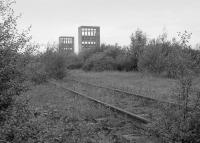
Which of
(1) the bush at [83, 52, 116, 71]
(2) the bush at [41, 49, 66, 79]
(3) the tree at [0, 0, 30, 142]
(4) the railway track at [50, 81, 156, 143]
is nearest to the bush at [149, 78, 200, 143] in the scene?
(4) the railway track at [50, 81, 156, 143]

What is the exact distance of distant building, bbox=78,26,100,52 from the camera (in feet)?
277

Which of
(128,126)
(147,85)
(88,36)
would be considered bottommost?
(147,85)

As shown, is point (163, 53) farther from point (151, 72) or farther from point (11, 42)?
point (11, 42)

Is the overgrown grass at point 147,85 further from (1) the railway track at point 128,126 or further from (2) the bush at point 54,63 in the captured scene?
(2) the bush at point 54,63

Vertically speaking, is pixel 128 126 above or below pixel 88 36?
below

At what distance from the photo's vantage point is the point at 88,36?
84.7m

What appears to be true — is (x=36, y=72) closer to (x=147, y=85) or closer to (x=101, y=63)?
(x=147, y=85)

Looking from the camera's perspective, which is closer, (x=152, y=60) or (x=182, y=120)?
(x=182, y=120)

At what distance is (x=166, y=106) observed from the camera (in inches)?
278

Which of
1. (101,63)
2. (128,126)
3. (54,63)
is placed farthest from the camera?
(101,63)

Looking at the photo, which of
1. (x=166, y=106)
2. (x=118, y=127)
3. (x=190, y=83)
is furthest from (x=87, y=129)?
(x=190, y=83)

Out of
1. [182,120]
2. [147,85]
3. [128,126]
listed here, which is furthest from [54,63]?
[182,120]

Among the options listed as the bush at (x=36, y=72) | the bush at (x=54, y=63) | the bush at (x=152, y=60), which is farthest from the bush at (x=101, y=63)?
the bush at (x=36, y=72)

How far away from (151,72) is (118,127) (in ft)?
82.6
